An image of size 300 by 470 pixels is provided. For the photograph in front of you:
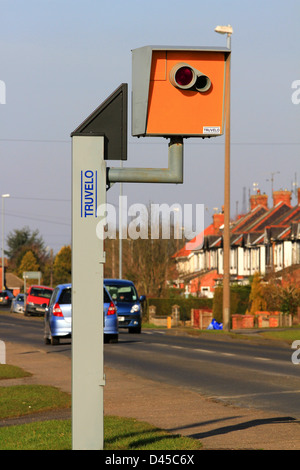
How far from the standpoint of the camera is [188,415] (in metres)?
11.7

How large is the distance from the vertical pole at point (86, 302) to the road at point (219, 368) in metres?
5.66

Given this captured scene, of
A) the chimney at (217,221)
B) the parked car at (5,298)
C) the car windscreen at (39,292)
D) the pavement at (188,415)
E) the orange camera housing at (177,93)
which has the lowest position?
the pavement at (188,415)

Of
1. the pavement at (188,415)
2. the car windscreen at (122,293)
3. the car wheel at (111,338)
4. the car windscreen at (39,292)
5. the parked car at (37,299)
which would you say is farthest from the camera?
the car windscreen at (39,292)

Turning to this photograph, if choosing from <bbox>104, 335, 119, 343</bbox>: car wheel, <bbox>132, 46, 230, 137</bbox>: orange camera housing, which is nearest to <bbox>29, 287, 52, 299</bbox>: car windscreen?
<bbox>104, 335, 119, 343</bbox>: car wheel

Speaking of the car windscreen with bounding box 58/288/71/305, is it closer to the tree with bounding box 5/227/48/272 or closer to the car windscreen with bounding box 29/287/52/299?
the car windscreen with bounding box 29/287/52/299

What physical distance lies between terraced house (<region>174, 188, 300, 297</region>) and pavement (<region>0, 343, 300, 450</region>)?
48.6 meters

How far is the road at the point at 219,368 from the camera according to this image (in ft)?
47.0

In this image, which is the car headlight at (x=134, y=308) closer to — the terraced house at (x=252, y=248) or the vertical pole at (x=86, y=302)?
the vertical pole at (x=86, y=302)

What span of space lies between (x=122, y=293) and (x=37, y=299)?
21.8 metres

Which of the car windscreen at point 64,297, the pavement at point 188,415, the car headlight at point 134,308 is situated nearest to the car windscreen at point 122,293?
the car headlight at point 134,308

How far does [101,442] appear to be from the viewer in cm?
673
